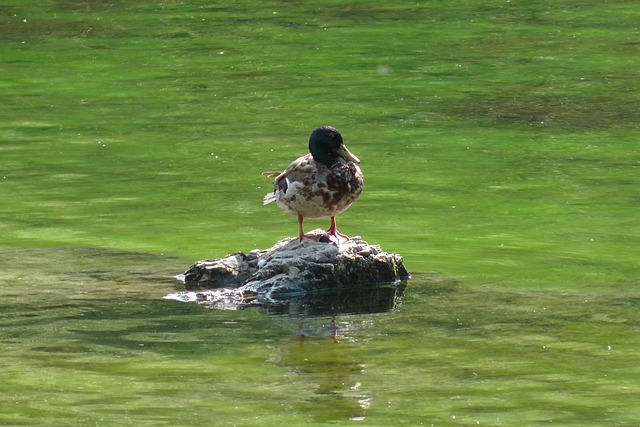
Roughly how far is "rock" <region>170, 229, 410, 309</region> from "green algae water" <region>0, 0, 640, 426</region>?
264mm

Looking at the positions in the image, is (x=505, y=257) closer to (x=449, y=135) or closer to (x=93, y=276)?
(x=93, y=276)

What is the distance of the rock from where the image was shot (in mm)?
10453

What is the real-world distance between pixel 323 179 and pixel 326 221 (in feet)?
9.44

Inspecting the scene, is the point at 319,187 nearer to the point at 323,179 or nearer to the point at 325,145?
the point at 323,179

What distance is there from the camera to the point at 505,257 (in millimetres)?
11898

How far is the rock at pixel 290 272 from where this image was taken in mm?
10453

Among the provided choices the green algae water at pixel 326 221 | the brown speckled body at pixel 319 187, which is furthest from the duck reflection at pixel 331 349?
the brown speckled body at pixel 319 187

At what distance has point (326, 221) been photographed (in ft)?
44.4

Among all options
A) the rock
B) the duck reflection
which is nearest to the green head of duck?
the rock

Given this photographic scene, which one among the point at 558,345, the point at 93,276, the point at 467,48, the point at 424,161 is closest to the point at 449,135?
the point at 424,161

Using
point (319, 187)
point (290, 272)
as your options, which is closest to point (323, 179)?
point (319, 187)

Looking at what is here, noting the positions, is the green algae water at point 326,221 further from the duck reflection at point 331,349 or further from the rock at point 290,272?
the rock at point 290,272

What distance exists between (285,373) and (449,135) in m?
9.38

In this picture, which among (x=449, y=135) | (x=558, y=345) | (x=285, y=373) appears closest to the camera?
(x=285, y=373)
